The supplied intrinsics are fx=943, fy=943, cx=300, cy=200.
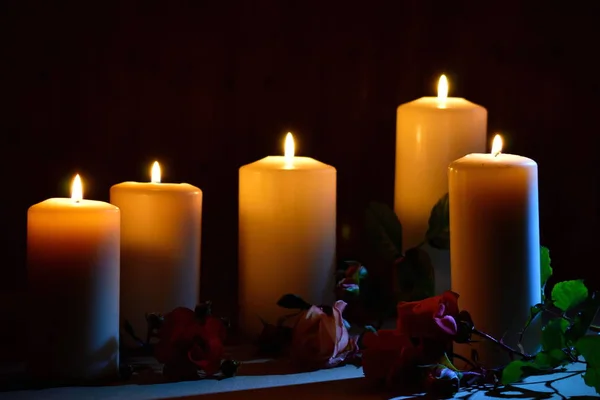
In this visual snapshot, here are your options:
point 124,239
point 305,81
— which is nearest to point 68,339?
point 124,239

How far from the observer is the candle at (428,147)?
119 centimetres

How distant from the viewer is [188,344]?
0.96m

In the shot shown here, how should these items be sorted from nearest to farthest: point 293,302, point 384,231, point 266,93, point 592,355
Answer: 1. point 592,355
2. point 293,302
3. point 384,231
4. point 266,93

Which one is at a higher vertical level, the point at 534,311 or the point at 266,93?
the point at 266,93

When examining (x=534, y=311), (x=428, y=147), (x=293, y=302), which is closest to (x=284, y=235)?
(x=293, y=302)

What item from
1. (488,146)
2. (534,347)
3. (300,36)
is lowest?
(534,347)

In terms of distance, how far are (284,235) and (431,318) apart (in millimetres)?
279

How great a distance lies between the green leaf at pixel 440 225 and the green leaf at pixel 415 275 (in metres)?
0.03

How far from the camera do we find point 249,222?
1.17 metres

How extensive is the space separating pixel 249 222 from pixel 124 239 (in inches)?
6.2

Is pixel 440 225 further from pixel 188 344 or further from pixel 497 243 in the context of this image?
pixel 188 344

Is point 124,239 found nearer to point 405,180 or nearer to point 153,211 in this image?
point 153,211

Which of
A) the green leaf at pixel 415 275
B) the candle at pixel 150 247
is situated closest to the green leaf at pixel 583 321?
the green leaf at pixel 415 275

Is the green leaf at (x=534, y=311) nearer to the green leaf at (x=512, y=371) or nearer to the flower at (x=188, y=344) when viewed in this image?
the green leaf at (x=512, y=371)
